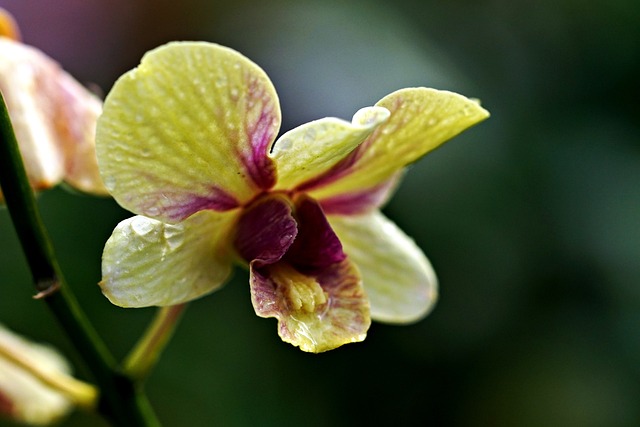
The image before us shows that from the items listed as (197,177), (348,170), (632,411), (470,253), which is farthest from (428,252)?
(197,177)

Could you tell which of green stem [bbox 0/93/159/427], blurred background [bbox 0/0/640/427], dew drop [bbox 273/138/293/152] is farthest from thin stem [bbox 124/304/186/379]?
blurred background [bbox 0/0/640/427]

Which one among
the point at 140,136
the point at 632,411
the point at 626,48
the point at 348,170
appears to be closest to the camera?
the point at 140,136

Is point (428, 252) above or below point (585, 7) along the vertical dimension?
below

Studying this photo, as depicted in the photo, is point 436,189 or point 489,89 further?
point 489,89

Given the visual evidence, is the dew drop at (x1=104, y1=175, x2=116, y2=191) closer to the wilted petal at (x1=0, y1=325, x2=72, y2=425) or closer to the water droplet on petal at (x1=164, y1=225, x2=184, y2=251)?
the water droplet on petal at (x1=164, y1=225, x2=184, y2=251)

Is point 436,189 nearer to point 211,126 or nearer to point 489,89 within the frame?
point 489,89

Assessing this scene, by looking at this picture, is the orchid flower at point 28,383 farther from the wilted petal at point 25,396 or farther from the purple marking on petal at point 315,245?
the purple marking on petal at point 315,245
